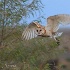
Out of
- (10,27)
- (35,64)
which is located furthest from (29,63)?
(10,27)

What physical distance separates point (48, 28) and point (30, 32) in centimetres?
19

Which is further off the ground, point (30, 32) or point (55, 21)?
point (55, 21)

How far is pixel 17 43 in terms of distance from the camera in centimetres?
359

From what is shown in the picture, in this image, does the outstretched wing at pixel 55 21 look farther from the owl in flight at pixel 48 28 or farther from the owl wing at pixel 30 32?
the owl wing at pixel 30 32

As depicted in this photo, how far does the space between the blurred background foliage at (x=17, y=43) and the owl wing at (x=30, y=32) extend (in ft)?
0.15

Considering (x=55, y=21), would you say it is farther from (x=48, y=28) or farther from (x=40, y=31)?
(x=40, y=31)

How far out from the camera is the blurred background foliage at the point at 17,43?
3588 millimetres

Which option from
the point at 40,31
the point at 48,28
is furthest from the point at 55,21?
the point at 40,31

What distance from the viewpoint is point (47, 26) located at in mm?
3672

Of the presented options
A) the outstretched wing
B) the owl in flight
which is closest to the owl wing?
the owl in flight

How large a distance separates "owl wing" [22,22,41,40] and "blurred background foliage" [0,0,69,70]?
0.15ft

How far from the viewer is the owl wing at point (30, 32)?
359 centimetres

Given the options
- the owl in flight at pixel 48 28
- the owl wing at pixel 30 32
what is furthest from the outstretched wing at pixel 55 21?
the owl wing at pixel 30 32

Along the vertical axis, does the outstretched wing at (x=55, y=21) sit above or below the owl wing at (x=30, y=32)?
above
